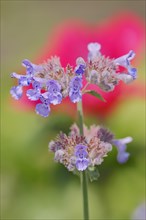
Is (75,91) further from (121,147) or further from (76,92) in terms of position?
(121,147)

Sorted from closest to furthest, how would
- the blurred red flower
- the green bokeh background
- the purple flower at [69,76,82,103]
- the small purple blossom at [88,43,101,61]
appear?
the purple flower at [69,76,82,103] < the small purple blossom at [88,43,101,61] < the green bokeh background < the blurred red flower

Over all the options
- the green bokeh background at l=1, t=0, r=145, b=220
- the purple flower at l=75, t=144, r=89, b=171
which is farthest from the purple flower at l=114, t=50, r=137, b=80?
the green bokeh background at l=1, t=0, r=145, b=220

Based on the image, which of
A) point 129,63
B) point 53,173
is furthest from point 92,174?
point 53,173

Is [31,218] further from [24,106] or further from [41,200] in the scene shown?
[24,106]

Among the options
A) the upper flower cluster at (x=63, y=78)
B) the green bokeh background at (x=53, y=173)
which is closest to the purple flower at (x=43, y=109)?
the upper flower cluster at (x=63, y=78)

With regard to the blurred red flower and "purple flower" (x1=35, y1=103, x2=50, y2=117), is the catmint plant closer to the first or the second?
"purple flower" (x1=35, y1=103, x2=50, y2=117)

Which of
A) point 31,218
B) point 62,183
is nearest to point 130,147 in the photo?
point 62,183

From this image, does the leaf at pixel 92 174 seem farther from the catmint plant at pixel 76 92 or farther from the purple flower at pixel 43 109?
the purple flower at pixel 43 109

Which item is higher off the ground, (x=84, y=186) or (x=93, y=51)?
(x=93, y=51)
